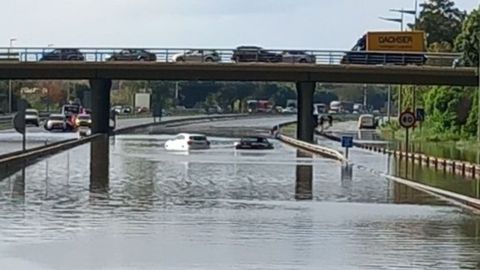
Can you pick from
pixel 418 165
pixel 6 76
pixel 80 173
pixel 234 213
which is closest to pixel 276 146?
pixel 6 76

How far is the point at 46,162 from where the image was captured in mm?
51875

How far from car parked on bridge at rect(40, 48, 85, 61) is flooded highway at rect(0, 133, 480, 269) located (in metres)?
36.3

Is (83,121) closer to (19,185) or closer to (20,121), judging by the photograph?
(20,121)

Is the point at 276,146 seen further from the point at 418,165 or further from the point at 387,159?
the point at 418,165

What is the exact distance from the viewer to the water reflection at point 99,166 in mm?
36500

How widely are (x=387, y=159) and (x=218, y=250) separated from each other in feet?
129

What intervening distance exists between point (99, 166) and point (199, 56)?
3307cm

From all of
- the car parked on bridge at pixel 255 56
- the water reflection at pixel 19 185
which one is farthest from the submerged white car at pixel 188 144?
the water reflection at pixel 19 185

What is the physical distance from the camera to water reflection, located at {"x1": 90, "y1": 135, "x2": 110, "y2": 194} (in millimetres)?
36500

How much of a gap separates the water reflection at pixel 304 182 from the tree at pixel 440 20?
112 metres

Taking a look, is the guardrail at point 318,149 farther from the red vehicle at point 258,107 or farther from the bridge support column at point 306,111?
the red vehicle at point 258,107

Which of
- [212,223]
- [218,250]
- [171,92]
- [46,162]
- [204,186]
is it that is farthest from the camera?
[171,92]

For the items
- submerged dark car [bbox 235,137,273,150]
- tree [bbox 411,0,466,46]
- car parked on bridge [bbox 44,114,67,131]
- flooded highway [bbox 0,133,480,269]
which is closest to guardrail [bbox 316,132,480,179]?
flooded highway [bbox 0,133,480,269]

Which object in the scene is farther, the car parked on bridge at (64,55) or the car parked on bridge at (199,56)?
the car parked on bridge at (64,55)
